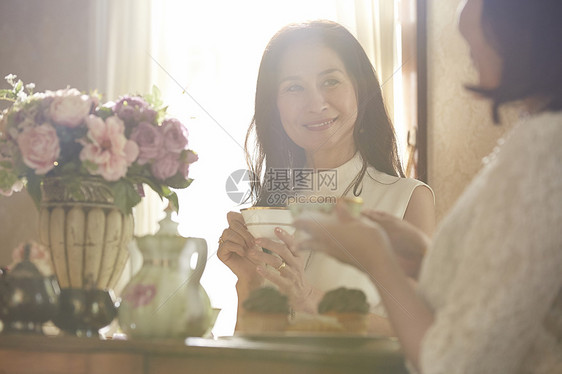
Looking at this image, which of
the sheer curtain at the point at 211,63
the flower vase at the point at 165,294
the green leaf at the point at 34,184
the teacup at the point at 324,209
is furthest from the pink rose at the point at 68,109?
the sheer curtain at the point at 211,63

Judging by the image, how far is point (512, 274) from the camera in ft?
1.94

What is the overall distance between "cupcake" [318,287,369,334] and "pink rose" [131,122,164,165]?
0.34 m

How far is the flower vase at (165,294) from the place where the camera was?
2.56 ft

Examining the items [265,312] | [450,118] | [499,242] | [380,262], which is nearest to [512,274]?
[499,242]

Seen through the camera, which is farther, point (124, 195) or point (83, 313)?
point (124, 195)

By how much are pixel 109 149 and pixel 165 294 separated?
0.25 metres

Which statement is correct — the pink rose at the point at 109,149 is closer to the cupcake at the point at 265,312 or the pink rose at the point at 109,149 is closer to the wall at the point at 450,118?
the cupcake at the point at 265,312

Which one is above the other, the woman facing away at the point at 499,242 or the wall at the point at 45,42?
the wall at the point at 45,42

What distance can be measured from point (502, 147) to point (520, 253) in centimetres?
13

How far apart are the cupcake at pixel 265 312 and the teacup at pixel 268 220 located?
0.12 meters

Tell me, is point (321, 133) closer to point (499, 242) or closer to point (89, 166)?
point (89, 166)

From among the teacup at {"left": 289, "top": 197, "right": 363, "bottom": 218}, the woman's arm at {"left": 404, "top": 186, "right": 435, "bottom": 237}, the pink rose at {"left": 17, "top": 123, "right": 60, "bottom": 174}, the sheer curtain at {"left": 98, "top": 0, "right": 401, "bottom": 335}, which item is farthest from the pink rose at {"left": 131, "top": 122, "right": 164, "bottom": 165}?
the sheer curtain at {"left": 98, "top": 0, "right": 401, "bottom": 335}

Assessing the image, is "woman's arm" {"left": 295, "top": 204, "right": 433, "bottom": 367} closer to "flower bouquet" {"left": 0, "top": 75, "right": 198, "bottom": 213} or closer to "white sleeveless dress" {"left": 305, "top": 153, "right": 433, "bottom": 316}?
"white sleeveless dress" {"left": 305, "top": 153, "right": 433, "bottom": 316}

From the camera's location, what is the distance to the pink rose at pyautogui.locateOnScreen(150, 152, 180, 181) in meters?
0.95
